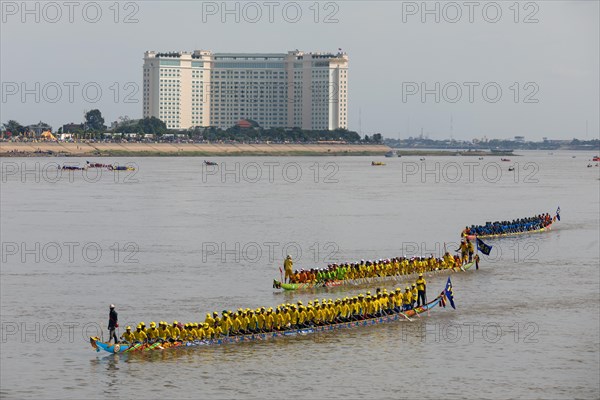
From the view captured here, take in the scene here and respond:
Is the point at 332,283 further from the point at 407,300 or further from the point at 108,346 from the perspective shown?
the point at 108,346

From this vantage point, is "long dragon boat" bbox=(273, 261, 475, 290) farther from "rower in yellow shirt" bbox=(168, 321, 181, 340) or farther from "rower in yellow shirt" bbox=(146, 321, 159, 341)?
"rower in yellow shirt" bbox=(146, 321, 159, 341)

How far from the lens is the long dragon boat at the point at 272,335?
3312 cm

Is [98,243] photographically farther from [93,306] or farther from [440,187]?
[440,187]

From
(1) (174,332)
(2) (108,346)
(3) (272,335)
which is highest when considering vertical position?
(1) (174,332)

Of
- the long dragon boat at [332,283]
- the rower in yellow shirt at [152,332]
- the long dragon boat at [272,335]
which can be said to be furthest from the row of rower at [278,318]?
the long dragon boat at [332,283]

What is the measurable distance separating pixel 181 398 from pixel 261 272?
23.0 m

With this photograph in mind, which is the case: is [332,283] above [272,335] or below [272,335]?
above

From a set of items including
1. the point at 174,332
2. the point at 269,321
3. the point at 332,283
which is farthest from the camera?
the point at 332,283

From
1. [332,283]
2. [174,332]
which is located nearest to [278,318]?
[174,332]

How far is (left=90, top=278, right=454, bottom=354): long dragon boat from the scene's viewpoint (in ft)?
109

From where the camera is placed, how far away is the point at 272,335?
36.1m

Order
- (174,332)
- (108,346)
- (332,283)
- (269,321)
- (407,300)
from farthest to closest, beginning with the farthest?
(332,283) < (407,300) < (269,321) < (174,332) < (108,346)

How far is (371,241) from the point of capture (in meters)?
66.6

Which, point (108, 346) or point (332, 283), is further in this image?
point (332, 283)
